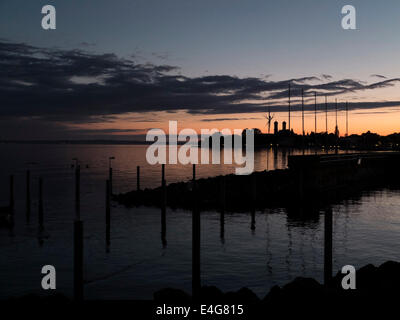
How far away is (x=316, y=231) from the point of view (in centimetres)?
3156

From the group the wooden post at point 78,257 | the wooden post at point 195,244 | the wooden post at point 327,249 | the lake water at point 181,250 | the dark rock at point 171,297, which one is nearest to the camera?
the dark rock at point 171,297

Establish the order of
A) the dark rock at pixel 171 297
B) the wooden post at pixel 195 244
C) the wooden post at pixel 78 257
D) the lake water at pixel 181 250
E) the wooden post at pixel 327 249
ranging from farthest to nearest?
the lake water at pixel 181 250 < the wooden post at pixel 327 249 < the wooden post at pixel 195 244 < the wooden post at pixel 78 257 < the dark rock at pixel 171 297

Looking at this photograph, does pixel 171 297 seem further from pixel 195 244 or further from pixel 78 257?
pixel 78 257

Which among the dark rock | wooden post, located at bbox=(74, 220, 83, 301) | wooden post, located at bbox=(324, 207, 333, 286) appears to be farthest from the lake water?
the dark rock

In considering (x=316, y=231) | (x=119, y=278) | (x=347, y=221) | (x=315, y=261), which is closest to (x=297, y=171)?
(x=347, y=221)

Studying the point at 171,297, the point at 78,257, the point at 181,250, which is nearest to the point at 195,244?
the point at 171,297

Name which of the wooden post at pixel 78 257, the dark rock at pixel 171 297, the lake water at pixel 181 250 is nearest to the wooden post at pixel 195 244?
the dark rock at pixel 171 297

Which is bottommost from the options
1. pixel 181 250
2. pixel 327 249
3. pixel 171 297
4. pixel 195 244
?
pixel 181 250

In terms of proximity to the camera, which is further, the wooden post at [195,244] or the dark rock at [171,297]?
the wooden post at [195,244]

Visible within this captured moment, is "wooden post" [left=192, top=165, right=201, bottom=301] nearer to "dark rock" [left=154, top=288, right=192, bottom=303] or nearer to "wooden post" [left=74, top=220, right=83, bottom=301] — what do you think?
"dark rock" [left=154, top=288, right=192, bottom=303]

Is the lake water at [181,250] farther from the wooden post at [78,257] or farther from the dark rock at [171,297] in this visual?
the dark rock at [171,297]
